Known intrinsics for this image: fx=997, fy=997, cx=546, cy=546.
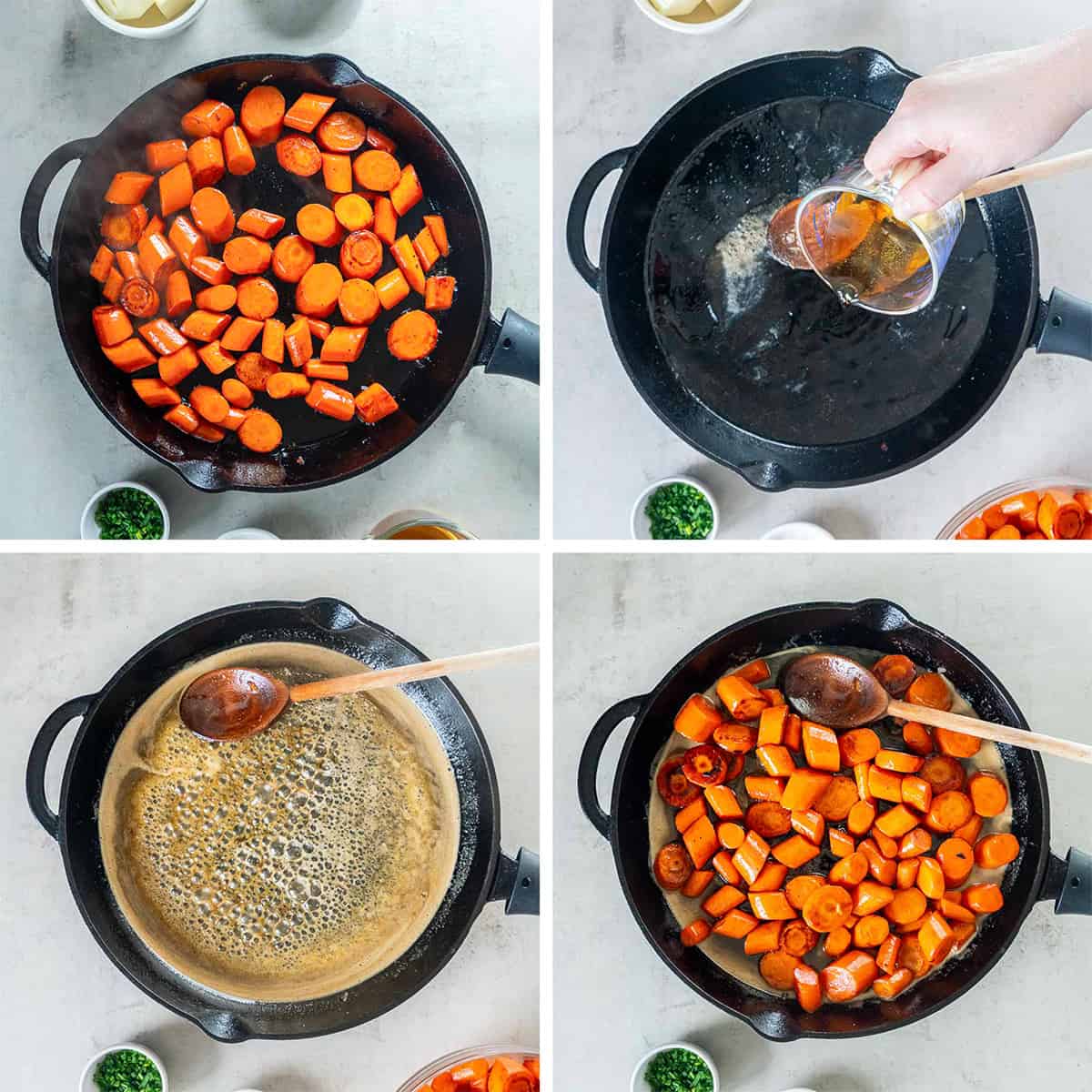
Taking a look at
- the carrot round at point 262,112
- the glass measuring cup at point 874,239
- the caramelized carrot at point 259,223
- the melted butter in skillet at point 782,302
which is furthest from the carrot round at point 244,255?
the glass measuring cup at point 874,239

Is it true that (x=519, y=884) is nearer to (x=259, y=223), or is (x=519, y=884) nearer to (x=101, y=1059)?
(x=101, y=1059)

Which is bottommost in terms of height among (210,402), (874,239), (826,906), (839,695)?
(826,906)

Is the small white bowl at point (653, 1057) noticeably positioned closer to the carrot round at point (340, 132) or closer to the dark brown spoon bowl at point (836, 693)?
the dark brown spoon bowl at point (836, 693)

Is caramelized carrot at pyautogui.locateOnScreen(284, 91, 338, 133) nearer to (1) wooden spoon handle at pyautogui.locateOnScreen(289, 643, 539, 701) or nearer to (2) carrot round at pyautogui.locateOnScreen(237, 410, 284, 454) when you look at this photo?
(2) carrot round at pyautogui.locateOnScreen(237, 410, 284, 454)

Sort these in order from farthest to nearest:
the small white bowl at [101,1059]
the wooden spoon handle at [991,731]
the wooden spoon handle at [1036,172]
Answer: the small white bowl at [101,1059]
the wooden spoon handle at [991,731]
the wooden spoon handle at [1036,172]

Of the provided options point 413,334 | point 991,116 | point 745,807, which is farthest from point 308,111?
point 745,807

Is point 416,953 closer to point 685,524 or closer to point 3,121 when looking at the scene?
point 685,524

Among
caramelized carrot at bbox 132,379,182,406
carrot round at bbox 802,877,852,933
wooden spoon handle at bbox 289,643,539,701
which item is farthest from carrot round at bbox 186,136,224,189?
carrot round at bbox 802,877,852,933
